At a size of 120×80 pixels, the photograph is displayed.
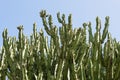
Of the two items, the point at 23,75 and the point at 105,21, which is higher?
the point at 105,21

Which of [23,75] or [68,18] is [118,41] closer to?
[68,18]

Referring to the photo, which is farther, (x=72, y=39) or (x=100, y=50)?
(x=100, y=50)

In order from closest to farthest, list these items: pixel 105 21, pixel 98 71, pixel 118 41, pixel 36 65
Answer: pixel 98 71 < pixel 105 21 < pixel 36 65 < pixel 118 41

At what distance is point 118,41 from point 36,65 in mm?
1467

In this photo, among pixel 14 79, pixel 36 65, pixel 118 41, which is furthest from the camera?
pixel 118 41

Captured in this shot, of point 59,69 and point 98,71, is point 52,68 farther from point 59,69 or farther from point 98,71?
point 59,69

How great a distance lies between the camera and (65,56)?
13.3ft

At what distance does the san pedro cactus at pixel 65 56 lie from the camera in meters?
3.97

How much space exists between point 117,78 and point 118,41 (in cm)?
109

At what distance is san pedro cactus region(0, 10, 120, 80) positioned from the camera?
397 cm

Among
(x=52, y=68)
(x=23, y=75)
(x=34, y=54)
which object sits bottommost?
(x=23, y=75)

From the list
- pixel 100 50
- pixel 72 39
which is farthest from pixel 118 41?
pixel 72 39

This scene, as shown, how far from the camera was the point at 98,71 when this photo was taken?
4344 millimetres

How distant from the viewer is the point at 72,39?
4047 millimetres
